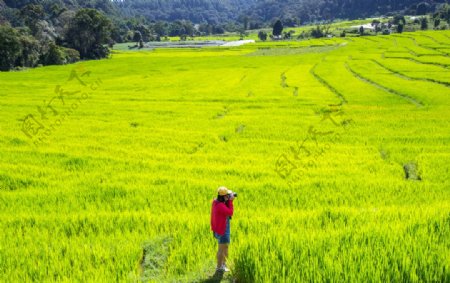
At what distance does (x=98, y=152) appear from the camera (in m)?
13.9

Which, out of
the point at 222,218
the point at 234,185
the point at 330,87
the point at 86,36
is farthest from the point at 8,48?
the point at 222,218

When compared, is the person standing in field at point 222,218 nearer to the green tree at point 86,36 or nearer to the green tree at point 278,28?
the green tree at point 86,36

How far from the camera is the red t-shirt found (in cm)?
500

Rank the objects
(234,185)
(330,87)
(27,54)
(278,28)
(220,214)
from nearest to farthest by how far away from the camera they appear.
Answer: (220,214) → (234,185) → (330,87) → (27,54) → (278,28)

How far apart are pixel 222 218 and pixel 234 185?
15.3 ft

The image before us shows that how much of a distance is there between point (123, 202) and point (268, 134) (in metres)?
8.75

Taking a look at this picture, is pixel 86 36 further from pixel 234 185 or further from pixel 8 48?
pixel 234 185

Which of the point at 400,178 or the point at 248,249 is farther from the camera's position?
the point at 400,178

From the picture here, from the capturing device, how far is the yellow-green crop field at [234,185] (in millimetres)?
5297

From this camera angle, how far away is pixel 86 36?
2948 inches

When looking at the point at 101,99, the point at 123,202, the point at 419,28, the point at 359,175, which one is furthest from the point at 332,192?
the point at 419,28

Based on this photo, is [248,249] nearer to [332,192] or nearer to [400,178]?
[332,192]

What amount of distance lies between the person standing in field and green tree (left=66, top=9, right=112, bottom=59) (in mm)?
74304

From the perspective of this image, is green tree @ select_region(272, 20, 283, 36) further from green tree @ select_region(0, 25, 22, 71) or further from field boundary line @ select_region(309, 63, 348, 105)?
field boundary line @ select_region(309, 63, 348, 105)
